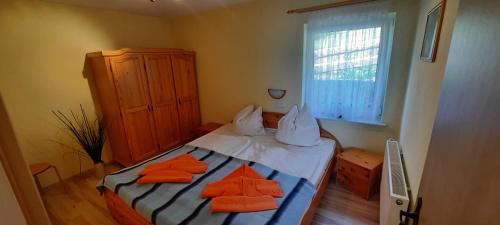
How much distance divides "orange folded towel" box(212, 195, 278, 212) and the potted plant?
2222mm

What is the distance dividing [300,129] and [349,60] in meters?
0.96

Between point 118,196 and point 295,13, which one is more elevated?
point 295,13

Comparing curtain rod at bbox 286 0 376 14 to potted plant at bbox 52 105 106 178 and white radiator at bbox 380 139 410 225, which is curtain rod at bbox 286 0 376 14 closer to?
white radiator at bbox 380 139 410 225

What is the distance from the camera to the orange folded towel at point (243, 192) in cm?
144

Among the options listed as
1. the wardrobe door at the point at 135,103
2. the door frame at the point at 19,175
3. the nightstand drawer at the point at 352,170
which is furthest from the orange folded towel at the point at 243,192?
the wardrobe door at the point at 135,103

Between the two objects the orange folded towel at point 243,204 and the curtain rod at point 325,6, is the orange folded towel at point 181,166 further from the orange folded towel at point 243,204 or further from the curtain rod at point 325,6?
the curtain rod at point 325,6

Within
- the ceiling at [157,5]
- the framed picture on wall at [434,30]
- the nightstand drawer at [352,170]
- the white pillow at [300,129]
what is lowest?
the nightstand drawer at [352,170]

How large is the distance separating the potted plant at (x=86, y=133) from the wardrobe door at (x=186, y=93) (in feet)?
3.98

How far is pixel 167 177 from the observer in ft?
5.86

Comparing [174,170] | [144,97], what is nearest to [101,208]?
[174,170]

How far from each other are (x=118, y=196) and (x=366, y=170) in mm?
2392

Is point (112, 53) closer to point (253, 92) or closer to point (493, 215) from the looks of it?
point (253, 92)

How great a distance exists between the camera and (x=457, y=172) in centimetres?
50

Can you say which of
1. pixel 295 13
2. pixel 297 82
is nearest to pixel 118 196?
pixel 297 82
